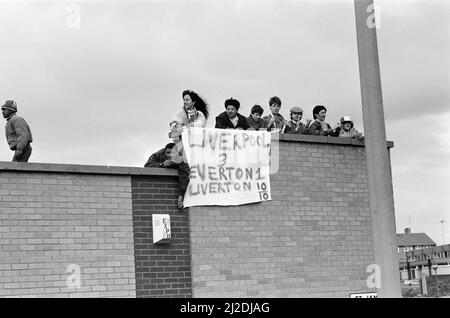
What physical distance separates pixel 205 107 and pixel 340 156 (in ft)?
8.06

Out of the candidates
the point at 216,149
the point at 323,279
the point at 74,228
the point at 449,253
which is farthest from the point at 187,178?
the point at 449,253

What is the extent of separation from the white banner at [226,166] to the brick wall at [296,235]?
0.56 feet

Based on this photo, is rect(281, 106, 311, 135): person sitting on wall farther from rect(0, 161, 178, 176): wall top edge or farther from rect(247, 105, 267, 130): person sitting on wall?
rect(0, 161, 178, 176): wall top edge

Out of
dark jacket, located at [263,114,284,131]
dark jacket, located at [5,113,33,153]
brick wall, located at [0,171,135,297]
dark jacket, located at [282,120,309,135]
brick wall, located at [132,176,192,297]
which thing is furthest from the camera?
dark jacket, located at [282,120,309,135]

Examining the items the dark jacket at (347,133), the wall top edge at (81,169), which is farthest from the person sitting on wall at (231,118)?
the dark jacket at (347,133)

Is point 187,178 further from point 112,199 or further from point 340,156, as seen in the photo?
point 340,156

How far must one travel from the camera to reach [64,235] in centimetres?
930

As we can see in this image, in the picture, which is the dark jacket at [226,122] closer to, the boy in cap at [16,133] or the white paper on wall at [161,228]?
the white paper on wall at [161,228]

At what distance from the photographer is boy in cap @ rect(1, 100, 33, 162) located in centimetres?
926

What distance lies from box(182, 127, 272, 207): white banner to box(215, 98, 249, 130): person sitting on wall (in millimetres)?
169

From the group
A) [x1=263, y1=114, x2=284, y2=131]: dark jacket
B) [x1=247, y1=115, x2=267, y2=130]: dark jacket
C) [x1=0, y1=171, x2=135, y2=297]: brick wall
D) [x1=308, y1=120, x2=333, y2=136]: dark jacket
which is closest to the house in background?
[x1=308, y1=120, x2=333, y2=136]: dark jacket

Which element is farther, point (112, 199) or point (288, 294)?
point (288, 294)

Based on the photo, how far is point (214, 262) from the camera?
10.3 meters
